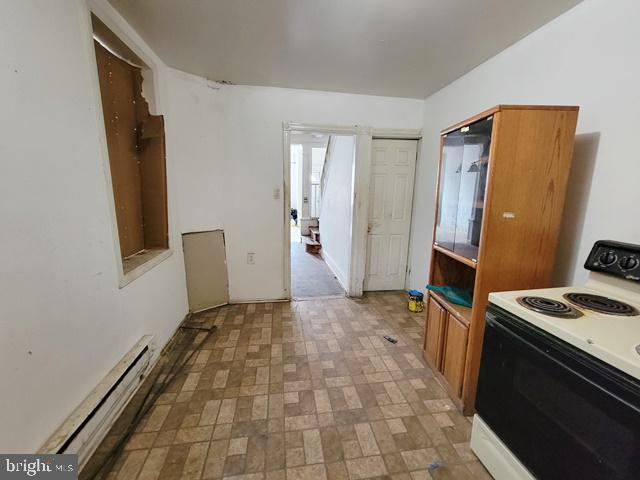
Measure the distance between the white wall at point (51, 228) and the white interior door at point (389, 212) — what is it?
2.69 meters

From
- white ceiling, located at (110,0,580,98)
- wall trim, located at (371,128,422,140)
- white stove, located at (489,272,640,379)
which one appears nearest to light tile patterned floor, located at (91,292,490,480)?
white stove, located at (489,272,640,379)

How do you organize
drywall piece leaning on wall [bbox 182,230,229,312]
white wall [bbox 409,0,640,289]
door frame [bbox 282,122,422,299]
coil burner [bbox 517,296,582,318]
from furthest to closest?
door frame [bbox 282,122,422,299] → drywall piece leaning on wall [bbox 182,230,229,312] → white wall [bbox 409,0,640,289] → coil burner [bbox 517,296,582,318]

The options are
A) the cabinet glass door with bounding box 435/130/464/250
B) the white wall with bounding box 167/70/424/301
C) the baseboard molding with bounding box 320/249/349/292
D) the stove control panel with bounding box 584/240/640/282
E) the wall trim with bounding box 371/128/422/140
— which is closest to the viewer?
the stove control panel with bounding box 584/240/640/282

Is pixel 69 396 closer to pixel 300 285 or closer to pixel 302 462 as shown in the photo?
pixel 302 462

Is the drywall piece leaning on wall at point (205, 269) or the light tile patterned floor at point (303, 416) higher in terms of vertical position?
the drywall piece leaning on wall at point (205, 269)

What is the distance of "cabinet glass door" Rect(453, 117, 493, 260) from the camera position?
1.55 meters

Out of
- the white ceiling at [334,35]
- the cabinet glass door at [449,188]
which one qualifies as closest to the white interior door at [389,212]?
the white ceiling at [334,35]

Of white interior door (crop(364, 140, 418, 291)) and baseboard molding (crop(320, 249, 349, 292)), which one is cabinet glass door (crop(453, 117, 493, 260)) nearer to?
white interior door (crop(364, 140, 418, 291))

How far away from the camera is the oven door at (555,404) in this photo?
0.78m

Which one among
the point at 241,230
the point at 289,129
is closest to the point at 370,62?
the point at 289,129

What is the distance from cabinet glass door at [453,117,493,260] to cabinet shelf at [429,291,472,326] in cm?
38

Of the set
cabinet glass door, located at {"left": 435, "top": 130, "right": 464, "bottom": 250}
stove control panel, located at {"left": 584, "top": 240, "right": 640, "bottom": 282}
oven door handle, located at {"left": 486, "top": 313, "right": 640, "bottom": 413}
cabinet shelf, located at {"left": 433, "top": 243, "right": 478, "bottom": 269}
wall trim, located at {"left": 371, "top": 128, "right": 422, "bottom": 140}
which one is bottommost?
oven door handle, located at {"left": 486, "top": 313, "right": 640, "bottom": 413}

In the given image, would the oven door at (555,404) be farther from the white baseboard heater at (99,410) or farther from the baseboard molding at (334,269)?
the baseboard molding at (334,269)

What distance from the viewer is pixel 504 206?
1423 mm
